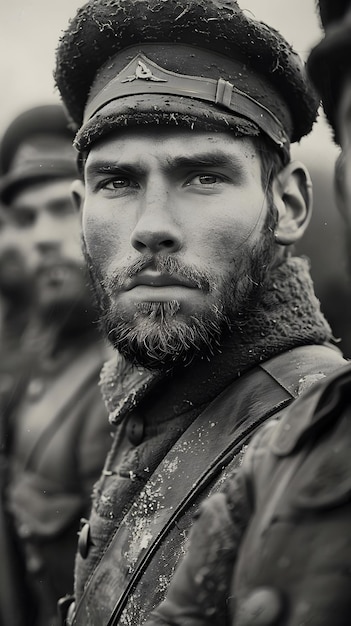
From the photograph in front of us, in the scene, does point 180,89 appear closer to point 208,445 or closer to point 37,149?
point 208,445

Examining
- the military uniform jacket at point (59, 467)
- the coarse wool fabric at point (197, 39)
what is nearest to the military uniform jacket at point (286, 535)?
the coarse wool fabric at point (197, 39)

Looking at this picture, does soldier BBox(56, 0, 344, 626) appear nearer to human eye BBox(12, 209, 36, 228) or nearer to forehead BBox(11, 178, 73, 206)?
forehead BBox(11, 178, 73, 206)

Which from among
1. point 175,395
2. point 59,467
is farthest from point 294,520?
point 59,467

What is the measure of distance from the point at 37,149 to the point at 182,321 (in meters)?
2.96

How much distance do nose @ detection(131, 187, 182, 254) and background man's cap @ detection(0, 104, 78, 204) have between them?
2.66 metres

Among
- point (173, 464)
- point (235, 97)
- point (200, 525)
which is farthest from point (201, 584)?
point (235, 97)

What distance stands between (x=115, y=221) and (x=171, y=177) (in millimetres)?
179

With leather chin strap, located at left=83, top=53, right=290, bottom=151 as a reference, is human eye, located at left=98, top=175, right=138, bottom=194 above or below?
below

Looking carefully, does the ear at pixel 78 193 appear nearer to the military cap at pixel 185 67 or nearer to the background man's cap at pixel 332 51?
the military cap at pixel 185 67

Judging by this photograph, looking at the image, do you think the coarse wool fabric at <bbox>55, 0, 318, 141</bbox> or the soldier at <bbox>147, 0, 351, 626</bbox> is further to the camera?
the coarse wool fabric at <bbox>55, 0, 318, 141</bbox>

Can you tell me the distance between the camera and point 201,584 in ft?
4.20

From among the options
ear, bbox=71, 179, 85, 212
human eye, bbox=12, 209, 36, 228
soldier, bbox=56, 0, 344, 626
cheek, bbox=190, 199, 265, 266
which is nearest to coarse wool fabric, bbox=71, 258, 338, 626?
soldier, bbox=56, 0, 344, 626

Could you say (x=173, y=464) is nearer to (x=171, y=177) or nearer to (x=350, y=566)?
(x=171, y=177)

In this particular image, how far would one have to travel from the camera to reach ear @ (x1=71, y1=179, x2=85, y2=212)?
2.67 meters
